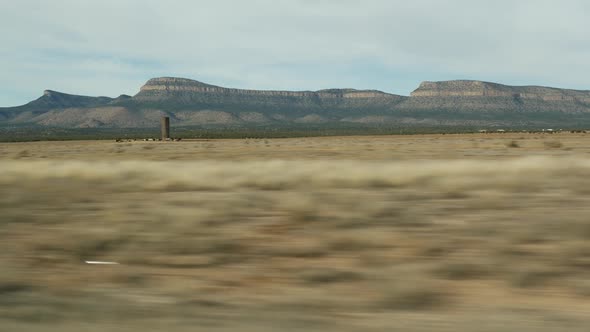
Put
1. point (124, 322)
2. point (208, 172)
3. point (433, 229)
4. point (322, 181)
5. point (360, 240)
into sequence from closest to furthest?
point (124, 322), point (360, 240), point (433, 229), point (322, 181), point (208, 172)

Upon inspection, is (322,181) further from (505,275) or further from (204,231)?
(505,275)

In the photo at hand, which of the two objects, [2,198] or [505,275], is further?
[2,198]

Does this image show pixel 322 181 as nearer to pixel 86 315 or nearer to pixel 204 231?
pixel 204 231

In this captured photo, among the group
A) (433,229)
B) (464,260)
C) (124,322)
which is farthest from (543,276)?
(124,322)

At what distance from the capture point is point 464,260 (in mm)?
7414

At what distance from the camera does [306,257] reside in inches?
313

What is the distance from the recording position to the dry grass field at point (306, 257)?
5941 millimetres

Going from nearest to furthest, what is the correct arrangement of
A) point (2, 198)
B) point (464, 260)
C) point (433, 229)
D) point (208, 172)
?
point (464, 260), point (433, 229), point (2, 198), point (208, 172)

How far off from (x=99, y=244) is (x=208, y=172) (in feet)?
23.8

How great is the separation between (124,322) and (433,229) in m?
4.54

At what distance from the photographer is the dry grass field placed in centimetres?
594

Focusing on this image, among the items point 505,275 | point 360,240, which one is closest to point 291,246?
point 360,240

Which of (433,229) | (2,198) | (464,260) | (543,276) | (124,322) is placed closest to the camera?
(124,322)

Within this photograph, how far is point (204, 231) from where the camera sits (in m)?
9.16
